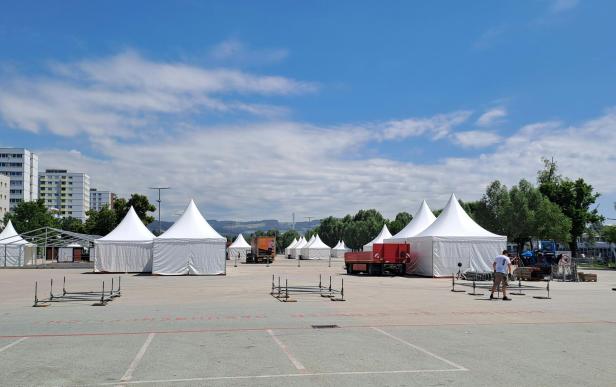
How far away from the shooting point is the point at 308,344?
10453mm

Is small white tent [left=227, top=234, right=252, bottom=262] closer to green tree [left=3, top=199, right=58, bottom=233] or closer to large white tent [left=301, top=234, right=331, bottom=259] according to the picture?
large white tent [left=301, top=234, right=331, bottom=259]

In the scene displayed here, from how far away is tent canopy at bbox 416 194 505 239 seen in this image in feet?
119

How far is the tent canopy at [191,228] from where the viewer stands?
39213 mm

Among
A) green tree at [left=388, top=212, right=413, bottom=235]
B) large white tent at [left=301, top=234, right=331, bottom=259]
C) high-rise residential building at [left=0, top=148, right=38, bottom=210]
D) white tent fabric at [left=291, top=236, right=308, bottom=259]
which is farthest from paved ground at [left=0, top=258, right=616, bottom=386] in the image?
high-rise residential building at [left=0, top=148, right=38, bottom=210]

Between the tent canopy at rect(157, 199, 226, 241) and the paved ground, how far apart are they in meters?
20.8

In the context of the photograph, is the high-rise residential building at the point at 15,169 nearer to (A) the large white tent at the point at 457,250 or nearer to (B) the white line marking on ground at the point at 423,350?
(A) the large white tent at the point at 457,250

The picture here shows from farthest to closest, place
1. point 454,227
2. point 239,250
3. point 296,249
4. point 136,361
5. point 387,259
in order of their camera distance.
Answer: point 296,249 → point 239,250 → point 387,259 → point 454,227 → point 136,361

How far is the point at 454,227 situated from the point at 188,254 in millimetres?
18020

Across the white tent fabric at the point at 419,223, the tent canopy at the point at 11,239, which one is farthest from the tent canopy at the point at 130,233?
the white tent fabric at the point at 419,223

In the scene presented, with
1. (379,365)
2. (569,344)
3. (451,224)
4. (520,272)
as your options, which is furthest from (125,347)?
(451,224)

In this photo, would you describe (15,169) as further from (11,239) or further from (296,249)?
(11,239)

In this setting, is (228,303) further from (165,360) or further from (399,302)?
(165,360)

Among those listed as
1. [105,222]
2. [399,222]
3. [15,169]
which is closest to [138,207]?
[105,222]

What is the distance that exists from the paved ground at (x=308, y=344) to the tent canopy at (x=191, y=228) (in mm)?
20765
